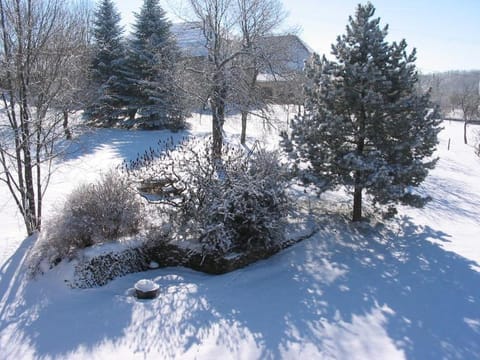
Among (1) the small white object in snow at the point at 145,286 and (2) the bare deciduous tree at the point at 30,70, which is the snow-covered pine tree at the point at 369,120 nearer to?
(1) the small white object in snow at the point at 145,286

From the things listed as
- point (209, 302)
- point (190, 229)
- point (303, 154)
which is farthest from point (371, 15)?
point (209, 302)

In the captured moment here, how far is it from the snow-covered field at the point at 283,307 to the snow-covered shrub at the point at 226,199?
0.57 meters

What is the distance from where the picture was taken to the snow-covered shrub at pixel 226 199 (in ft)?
19.0

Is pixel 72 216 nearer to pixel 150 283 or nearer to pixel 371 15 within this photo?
pixel 150 283

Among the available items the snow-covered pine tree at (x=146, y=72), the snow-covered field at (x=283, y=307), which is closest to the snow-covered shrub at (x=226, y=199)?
the snow-covered field at (x=283, y=307)

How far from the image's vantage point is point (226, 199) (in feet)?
19.2

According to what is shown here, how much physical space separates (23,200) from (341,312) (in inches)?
231

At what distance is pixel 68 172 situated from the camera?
37.1 ft

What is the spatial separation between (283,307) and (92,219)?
3313 millimetres

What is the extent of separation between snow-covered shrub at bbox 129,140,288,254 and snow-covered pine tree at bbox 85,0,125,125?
46.2 ft

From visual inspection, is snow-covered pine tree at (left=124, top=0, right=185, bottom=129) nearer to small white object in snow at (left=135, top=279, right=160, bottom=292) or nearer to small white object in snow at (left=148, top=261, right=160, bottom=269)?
small white object in snow at (left=148, top=261, right=160, bottom=269)

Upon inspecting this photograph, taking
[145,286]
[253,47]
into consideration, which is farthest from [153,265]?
[253,47]

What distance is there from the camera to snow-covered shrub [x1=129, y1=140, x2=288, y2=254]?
5801mm

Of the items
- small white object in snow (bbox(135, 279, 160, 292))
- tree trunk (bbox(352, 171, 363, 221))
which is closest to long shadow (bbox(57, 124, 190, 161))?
tree trunk (bbox(352, 171, 363, 221))
